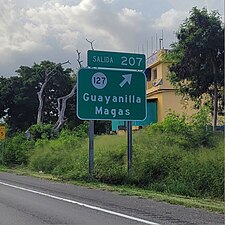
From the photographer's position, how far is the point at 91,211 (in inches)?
458

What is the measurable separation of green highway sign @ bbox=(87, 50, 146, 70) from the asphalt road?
6971 mm

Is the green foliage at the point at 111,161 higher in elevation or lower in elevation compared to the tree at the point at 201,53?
lower

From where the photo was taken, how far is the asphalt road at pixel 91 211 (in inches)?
404

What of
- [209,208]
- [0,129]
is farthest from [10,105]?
[209,208]

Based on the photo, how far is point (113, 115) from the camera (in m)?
20.9

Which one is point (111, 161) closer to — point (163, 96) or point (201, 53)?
point (201, 53)

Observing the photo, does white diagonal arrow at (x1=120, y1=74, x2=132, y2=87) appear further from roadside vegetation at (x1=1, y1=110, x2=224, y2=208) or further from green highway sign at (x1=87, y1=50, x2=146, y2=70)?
roadside vegetation at (x1=1, y1=110, x2=224, y2=208)

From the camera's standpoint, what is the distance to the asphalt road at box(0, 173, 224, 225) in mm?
10250

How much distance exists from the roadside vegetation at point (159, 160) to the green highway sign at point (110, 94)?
5.71 ft

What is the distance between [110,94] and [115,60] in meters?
1.58

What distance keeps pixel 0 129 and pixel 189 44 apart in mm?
17906

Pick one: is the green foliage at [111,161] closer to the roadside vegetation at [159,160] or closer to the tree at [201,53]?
the roadside vegetation at [159,160]

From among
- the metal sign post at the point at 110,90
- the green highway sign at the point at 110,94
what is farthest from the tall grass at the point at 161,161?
the green highway sign at the point at 110,94

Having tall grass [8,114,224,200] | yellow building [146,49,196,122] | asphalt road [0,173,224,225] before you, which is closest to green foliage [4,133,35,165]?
tall grass [8,114,224,200]
